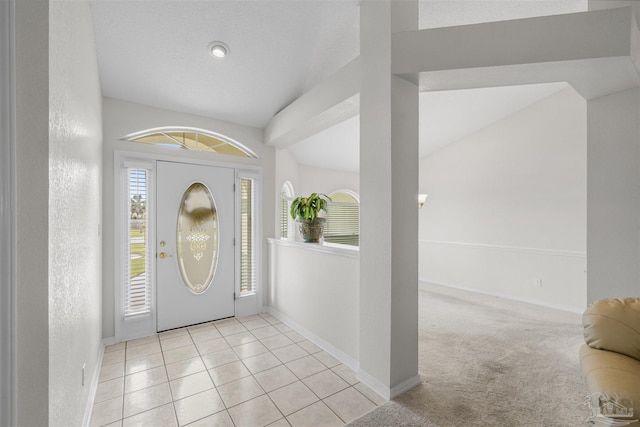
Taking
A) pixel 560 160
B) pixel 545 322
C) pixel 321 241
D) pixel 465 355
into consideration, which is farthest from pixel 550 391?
pixel 560 160

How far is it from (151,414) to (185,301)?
159 cm

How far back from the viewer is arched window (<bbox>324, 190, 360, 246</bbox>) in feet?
19.9

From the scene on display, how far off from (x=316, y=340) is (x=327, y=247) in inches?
40.4

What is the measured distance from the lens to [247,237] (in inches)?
153

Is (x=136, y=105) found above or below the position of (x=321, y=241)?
above

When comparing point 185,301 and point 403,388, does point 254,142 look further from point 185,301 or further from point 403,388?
point 403,388

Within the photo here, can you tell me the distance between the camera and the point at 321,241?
131 inches

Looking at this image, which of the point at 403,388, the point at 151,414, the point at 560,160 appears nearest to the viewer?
the point at 151,414

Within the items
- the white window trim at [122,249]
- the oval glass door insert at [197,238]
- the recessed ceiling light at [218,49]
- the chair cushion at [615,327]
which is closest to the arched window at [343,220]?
the oval glass door insert at [197,238]

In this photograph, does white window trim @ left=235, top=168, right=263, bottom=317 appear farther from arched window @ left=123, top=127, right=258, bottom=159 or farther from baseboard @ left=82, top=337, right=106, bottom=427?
baseboard @ left=82, top=337, right=106, bottom=427

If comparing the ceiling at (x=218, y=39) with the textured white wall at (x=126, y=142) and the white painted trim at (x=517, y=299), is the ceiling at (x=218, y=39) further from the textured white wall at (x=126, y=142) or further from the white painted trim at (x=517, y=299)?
the white painted trim at (x=517, y=299)
